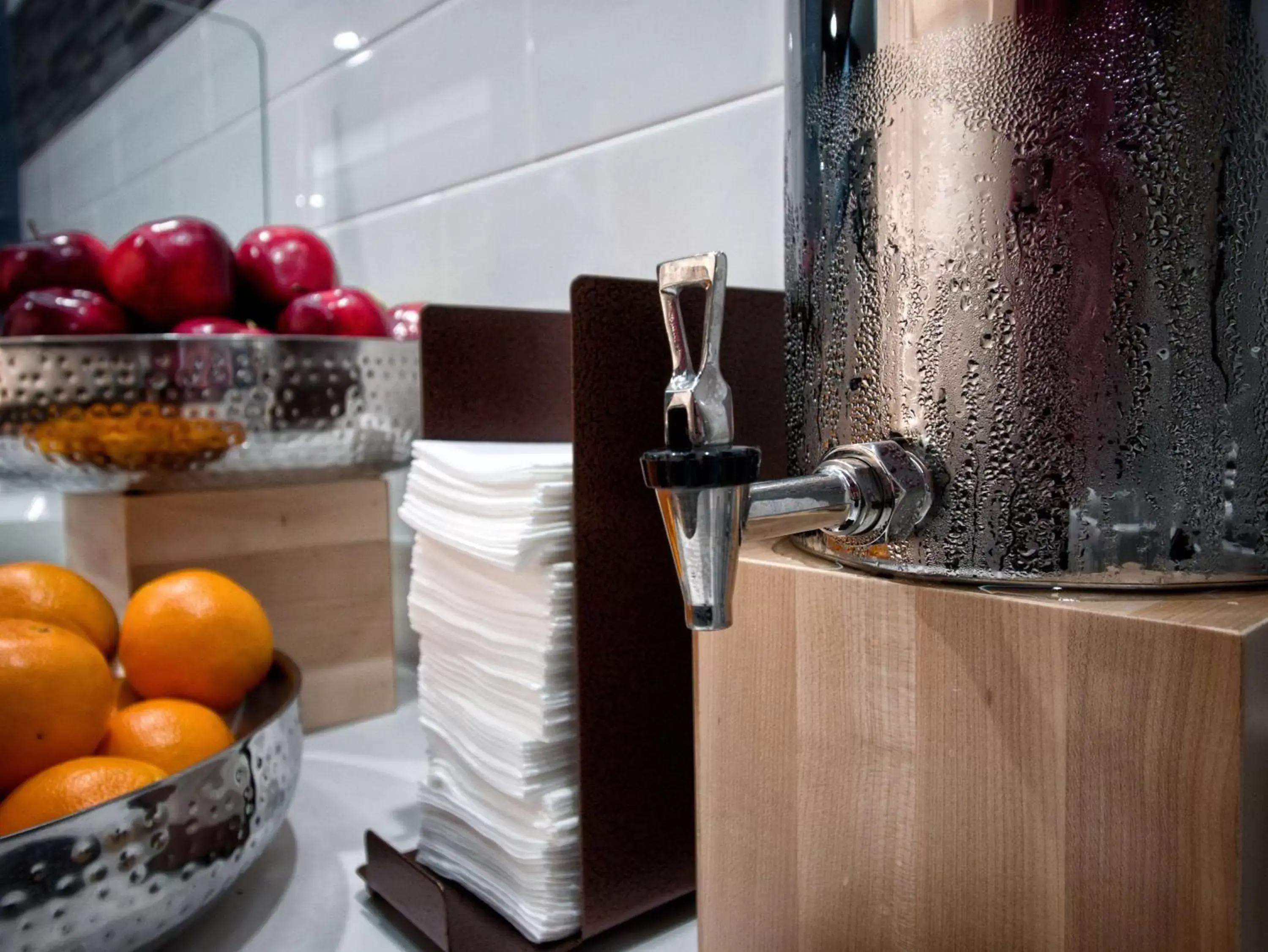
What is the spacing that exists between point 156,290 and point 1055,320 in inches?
25.7

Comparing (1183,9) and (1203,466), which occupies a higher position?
(1183,9)

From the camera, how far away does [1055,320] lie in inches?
11.7

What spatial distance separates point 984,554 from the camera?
0.31 metres

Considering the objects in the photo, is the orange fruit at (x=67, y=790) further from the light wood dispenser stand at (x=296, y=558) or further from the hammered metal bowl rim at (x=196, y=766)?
the light wood dispenser stand at (x=296, y=558)

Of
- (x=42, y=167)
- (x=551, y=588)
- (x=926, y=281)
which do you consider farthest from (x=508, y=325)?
(x=42, y=167)

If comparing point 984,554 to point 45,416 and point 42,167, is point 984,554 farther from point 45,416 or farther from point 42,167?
point 42,167

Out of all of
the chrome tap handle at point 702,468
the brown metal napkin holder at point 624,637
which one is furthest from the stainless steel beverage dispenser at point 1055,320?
the brown metal napkin holder at point 624,637

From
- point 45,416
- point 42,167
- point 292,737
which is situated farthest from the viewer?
point 42,167

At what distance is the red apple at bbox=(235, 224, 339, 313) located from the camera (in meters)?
0.79

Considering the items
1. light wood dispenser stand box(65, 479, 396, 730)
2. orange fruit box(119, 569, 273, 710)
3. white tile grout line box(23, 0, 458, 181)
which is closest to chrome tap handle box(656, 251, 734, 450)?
orange fruit box(119, 569, 273, 710)

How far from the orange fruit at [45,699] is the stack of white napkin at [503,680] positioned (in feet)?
0.55

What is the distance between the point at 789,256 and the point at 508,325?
0.23 metres

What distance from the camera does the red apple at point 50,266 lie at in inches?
29.1

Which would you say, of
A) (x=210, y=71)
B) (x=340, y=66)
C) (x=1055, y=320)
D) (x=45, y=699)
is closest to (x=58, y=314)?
(x=45, y=699)
